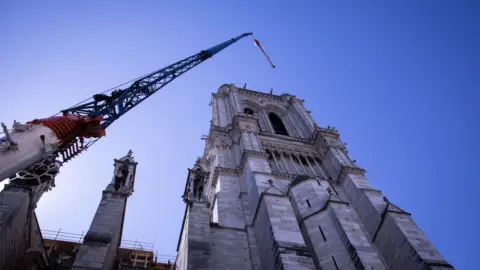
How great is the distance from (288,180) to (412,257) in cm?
852

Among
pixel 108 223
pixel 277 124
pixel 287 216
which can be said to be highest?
pixel 277 124

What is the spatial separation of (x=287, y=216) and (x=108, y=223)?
801 centimetres

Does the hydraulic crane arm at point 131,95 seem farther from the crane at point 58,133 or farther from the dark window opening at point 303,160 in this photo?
the dark window opening at point 303,160

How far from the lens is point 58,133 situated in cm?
1110

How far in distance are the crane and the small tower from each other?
2340mm

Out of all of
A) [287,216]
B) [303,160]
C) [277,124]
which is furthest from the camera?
[277,124]

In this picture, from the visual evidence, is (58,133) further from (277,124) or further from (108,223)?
(277,124)

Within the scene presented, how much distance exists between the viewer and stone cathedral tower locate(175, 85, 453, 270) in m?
14.7

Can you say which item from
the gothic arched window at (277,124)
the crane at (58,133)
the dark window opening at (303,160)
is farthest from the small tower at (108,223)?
the gothic arched window at (277,124)

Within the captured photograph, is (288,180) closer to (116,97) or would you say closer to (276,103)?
(116,97)

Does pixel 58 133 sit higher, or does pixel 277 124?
pixel 277 124

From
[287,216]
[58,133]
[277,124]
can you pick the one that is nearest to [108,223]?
[58,133]

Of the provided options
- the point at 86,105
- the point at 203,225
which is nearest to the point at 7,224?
the point at 86,105

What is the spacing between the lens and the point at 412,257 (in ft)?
51.2
